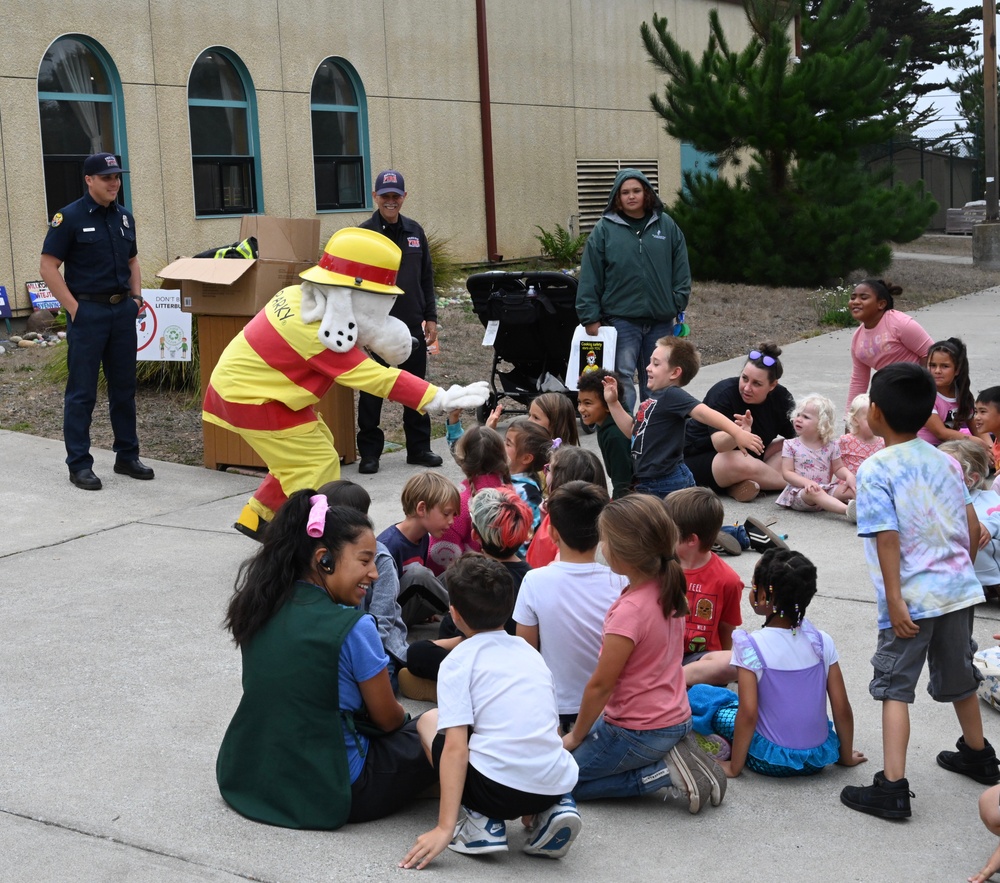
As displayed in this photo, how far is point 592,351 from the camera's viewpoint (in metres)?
8.33

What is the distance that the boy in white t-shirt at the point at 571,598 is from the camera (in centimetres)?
402

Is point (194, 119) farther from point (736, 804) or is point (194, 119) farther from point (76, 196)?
A: point (736, 804)

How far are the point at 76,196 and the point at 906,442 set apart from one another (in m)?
11.1

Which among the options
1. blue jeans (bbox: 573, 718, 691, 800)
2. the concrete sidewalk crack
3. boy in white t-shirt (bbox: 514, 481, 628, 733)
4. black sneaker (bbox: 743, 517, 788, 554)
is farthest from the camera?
black sneaker (bbox: 743, 517, 788, 554)

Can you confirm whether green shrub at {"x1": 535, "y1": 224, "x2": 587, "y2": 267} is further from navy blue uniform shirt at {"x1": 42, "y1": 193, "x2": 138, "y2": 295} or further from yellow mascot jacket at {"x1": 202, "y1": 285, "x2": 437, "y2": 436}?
yellow mascot jacket at {"x1": 202, "y1": 285, "x2": 437, "y2": 436}

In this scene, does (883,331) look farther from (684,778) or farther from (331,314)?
(684,778)

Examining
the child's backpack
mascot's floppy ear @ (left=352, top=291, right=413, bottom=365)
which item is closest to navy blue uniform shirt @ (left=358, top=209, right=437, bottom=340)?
mascot's floppy ear @ (left=352, top=291, right=413, bottom=365)

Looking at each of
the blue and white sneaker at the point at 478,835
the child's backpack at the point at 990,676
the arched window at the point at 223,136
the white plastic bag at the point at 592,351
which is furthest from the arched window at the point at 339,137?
the blue and white sneaker at the point at 478,835

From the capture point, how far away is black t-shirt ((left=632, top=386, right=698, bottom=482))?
249 inches

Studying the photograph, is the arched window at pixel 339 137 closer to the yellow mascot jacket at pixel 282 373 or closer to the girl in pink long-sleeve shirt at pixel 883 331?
the girl in pink long-sleeve shirt at pixel 883 331

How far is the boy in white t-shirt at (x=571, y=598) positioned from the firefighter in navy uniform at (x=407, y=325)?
4.27 meters

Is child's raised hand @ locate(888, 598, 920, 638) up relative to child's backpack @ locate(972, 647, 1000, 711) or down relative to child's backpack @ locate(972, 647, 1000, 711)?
up

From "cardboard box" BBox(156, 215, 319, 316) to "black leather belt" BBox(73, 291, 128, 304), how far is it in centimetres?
47

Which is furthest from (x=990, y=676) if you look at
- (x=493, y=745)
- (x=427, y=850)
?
(x=427, y=850)
